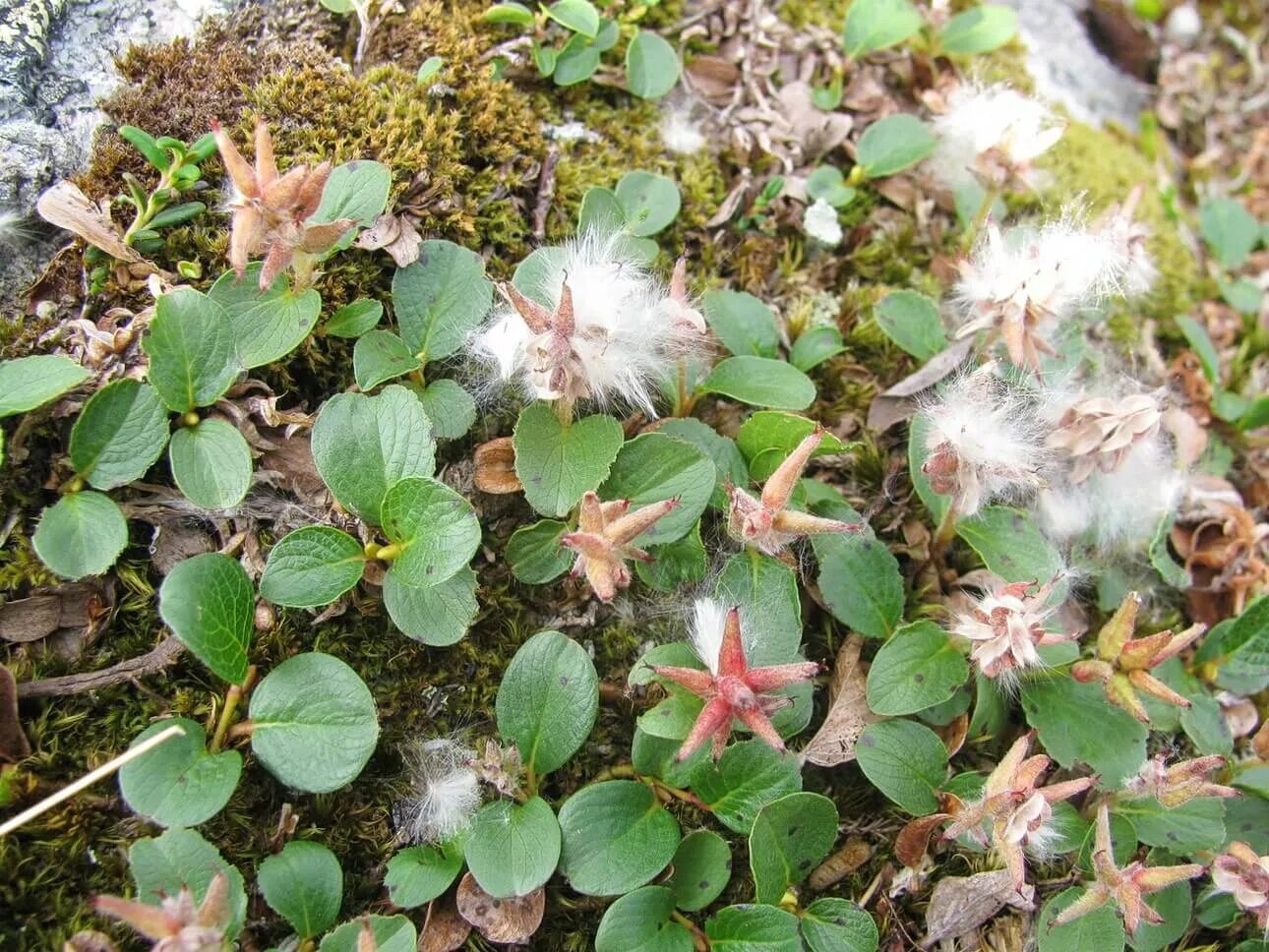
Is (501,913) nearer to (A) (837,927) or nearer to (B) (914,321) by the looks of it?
(A) (837,927)

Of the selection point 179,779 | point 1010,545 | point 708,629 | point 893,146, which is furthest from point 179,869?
point 893,146

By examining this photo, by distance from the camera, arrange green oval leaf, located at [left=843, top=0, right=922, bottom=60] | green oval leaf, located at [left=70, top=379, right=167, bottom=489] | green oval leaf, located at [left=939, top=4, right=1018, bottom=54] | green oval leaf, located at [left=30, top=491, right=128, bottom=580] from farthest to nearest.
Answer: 1. green oval leaf, located at [left=939, top=4, right=1018, bottom=54]
2. green oval leaf, located at [left=843, top=0, right=922, bottom=60]
3. green oval leaf, located at [left=70, top=379, right=167, bottom=489]
4. green oval leaf, located at [left=30, top=491, right=128, bottom=580]

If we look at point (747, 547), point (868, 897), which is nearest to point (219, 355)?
point (747, 547)

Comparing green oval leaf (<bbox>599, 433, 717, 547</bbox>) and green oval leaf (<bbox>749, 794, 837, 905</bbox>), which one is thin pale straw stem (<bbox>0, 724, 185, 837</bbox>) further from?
green oval leaf (<bbox>749, 794, 837, 905</bbox>)

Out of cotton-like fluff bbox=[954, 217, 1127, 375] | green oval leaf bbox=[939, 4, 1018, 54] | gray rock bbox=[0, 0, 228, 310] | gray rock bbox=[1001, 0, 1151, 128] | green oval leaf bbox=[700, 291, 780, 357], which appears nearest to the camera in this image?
gray rock bbox=[0, 0, 228, 310]

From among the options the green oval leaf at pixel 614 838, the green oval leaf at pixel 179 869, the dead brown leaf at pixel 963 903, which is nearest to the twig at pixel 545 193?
the green oval leaf at pixel 614 838

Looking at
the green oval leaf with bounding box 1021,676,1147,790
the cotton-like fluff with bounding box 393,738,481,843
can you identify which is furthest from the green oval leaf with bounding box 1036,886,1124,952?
the cotton-like fluff with bounding box 393,738,481,843
